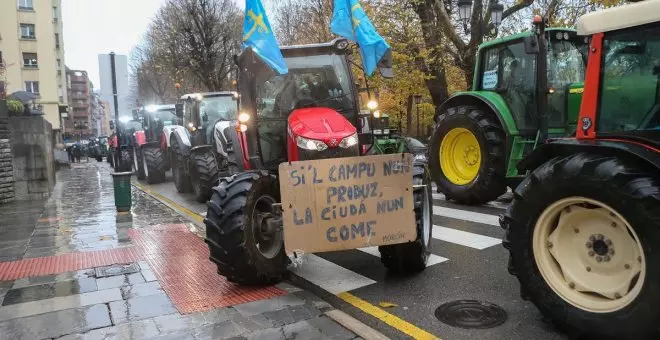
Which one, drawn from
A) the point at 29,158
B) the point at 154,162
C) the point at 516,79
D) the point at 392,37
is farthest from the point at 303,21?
the point at 516,79

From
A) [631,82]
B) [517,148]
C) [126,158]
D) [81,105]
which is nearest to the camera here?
[631,82]

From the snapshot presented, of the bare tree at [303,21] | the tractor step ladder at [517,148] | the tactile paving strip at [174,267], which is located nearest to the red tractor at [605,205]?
the tactile paving strip at [174,267]

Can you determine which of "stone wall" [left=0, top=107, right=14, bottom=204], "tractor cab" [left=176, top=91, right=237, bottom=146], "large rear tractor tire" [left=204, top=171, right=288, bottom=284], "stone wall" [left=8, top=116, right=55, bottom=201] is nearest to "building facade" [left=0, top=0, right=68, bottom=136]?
"stone wall" [left=8, top=116, right=55, bottom=201]

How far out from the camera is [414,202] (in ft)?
16.3

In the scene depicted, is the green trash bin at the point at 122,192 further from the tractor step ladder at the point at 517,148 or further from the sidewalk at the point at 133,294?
the tractor step ladder at the point at 517,148

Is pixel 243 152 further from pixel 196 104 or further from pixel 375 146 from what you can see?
pixel 196 104

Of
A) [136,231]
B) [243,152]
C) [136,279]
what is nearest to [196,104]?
[136,231]

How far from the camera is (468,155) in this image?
907 cm

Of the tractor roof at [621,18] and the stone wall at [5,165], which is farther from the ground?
the tractor roof at [621,18]

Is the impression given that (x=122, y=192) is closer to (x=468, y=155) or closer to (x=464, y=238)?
(x=468, y=155)

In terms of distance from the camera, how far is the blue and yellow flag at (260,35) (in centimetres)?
484

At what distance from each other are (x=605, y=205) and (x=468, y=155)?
5.91 m

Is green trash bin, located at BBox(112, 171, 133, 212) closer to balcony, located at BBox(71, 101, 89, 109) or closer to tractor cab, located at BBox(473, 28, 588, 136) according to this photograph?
tractor cab, located at BBox(473, 28, 588, 136)

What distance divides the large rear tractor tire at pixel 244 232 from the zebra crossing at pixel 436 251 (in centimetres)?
53
